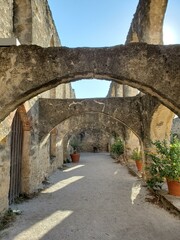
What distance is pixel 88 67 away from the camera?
326cm

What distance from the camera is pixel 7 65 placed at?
10.7 feet

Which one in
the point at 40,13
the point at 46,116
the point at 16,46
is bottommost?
Result: the point at 46,116

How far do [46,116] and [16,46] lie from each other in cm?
463

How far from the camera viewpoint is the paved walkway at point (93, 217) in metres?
3.77

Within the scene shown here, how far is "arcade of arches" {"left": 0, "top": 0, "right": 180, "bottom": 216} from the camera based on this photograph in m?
3.22

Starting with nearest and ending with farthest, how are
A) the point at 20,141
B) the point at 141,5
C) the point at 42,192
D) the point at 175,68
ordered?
the point at 175,68
the point at 20,141
the point at 42,192
the point at 141,5

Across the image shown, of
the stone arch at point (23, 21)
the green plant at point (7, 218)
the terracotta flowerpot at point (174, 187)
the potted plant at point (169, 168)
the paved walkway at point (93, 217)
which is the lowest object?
the paved walkway at point (93, 217)

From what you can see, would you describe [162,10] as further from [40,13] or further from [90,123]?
[90,123]

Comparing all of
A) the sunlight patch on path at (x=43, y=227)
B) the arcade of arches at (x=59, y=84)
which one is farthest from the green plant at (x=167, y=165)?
the sunlight patch on path at (x=43, y=227)

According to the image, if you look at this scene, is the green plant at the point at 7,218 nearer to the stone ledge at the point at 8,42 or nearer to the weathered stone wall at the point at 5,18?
the stone ledge at the point at 8,42

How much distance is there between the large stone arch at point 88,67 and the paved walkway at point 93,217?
2001mm

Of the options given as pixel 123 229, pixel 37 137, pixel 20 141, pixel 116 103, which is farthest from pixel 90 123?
pixel 123 229

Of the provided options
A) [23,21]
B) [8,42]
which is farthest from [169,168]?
[23,21]

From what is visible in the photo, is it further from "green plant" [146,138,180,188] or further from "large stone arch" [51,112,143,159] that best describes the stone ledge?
"large stone arch" [51,112,143,159]
